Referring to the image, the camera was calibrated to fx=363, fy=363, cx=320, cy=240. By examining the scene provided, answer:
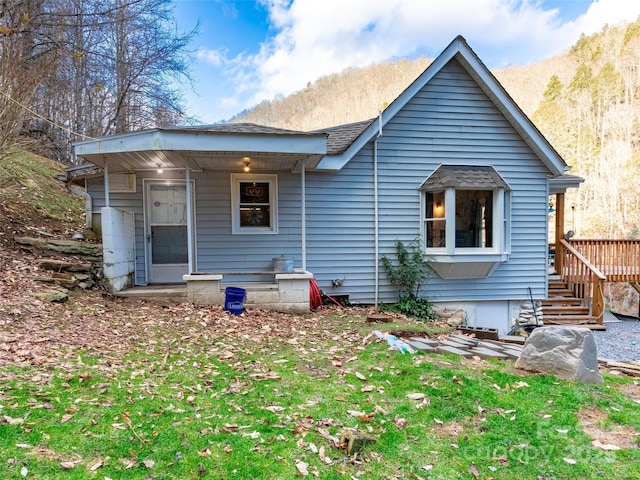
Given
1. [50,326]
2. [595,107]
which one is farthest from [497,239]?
[595,107]

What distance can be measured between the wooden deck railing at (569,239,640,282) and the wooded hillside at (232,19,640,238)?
11.6m

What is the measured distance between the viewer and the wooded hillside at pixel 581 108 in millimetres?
22078

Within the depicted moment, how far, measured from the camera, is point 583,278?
990 centimetres

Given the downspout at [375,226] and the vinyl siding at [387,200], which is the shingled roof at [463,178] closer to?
the vinyl siding at [387,200]

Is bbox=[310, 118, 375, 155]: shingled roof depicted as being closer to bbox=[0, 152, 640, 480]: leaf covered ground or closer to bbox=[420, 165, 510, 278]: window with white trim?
bbox=[420, 165, 510, 278]: window with white trim

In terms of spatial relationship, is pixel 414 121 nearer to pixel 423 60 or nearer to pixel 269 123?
pixel 269 123

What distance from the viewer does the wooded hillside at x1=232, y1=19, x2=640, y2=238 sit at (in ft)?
72.4

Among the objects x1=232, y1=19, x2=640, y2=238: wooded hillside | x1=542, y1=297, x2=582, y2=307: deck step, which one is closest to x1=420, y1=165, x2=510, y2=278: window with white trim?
x1=542, y1=297, x2=582, y2=307: deck step

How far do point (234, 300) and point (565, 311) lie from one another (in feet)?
28.1

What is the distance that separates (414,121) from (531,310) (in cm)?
532

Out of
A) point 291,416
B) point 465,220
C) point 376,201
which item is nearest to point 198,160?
point 376,201

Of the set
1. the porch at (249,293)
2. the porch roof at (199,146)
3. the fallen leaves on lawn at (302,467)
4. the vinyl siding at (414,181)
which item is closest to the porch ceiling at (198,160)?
the porch roof at (199,146)

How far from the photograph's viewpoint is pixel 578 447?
2631 millimetres

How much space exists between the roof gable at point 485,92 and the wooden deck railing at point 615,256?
350 cm
